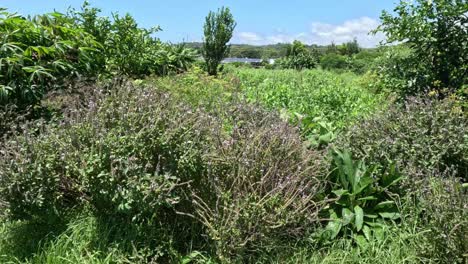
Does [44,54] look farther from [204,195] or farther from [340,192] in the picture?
[340,192]

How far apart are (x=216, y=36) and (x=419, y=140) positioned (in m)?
12.1

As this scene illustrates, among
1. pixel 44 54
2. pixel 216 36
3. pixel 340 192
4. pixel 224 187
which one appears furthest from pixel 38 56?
pixel 216 36

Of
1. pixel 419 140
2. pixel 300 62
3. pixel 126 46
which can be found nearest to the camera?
Answer: pixel 419 140

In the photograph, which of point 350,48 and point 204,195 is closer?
point 204,195

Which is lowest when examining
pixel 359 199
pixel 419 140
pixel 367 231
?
pixel 367 231

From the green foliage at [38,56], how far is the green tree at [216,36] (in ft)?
33.4

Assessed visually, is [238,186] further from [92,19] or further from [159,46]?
[159,46]

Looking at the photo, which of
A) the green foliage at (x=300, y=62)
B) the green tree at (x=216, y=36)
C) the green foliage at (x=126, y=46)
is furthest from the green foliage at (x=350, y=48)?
the green foliage at (x=126, y=46)

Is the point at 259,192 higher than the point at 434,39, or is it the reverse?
the point at 434,39

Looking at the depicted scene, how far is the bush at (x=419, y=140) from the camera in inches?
126

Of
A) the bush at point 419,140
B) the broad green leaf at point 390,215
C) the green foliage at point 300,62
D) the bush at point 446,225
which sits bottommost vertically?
the green foliage at point 300,62

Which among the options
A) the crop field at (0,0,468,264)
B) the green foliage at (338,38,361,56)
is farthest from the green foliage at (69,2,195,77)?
the green foliage at (338,38,361,56)

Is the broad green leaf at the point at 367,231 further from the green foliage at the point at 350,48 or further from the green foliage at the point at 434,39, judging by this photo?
the green foliage at the point at 350,48

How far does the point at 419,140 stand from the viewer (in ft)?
10.6
